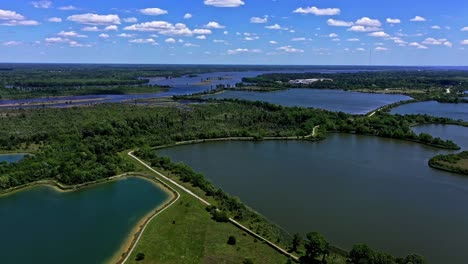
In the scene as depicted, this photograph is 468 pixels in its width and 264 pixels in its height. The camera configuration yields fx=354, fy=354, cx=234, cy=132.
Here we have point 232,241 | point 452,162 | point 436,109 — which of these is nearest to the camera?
point 232,241

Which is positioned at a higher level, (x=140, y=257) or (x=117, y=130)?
(x=117, y=130)

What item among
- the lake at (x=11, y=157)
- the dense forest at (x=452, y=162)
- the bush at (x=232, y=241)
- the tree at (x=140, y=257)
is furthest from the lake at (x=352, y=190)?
the lake at (x=11, y=157)

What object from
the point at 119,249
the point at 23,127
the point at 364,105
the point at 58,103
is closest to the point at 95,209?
the point at 119,249

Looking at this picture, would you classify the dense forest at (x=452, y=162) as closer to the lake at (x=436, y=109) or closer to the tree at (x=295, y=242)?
the tree at (x=295, y=242)

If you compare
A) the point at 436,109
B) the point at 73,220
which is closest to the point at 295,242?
the point at 73,220

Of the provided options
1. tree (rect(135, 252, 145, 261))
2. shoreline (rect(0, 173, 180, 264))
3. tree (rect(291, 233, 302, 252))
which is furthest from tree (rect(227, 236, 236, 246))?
shoreline (rect(0, 173, 180, 264))

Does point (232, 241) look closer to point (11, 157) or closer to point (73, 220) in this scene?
point (73, 220)

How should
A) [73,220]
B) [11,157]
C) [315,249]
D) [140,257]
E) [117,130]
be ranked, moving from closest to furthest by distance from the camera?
[315,249]
[140,257]
[73,220]
[11,157]
[117,130]
